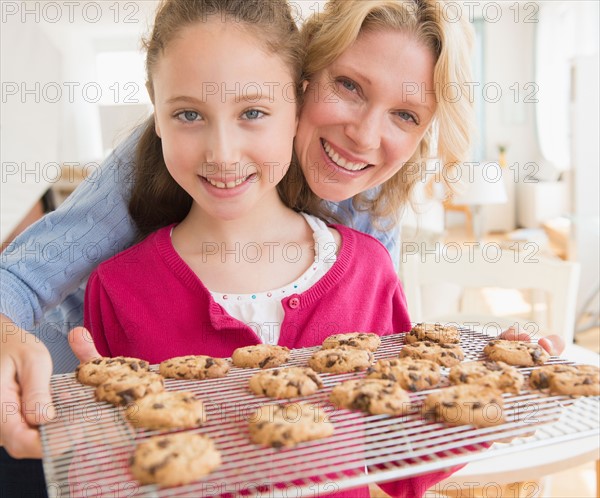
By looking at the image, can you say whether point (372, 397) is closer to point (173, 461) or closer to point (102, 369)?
point (173, 461)

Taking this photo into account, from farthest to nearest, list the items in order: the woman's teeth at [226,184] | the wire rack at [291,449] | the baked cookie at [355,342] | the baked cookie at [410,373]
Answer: the woman's teeth at [226,184]
the baked cookie at [355,342]
the baked cookie at [410,373]
the wire rack at [291,449]

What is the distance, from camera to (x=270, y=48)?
1060 millimetres

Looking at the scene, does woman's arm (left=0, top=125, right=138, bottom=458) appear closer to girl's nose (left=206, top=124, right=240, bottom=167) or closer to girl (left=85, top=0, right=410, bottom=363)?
A: girl (left=85, top=0, right=410, bottom=363)

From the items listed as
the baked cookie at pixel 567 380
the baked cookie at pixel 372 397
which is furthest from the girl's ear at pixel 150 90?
the baked cookie at pixel 567 380

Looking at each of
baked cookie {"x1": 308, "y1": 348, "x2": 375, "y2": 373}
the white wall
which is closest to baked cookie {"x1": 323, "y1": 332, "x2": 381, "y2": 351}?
baked cookie {"x1": 308, "y1": 348, "x2": 375, "y2": 373}

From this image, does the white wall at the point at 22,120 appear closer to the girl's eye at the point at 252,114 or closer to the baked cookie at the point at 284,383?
the girl's eye at the point at 252,114

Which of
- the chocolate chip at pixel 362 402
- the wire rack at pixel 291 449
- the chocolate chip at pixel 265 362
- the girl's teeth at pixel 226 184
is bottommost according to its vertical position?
the wire rack at pixel 291 449

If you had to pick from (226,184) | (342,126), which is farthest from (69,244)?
(342,126)

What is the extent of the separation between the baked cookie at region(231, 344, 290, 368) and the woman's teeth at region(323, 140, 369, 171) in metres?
0.51

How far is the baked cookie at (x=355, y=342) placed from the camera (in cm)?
91

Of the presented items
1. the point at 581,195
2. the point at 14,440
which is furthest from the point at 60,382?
the point at 581,195

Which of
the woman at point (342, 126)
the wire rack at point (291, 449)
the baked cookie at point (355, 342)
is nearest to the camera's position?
the wire rack at point (291, 449)

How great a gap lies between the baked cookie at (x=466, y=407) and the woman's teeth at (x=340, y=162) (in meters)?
0.65

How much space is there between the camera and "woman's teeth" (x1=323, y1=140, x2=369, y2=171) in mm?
1272
